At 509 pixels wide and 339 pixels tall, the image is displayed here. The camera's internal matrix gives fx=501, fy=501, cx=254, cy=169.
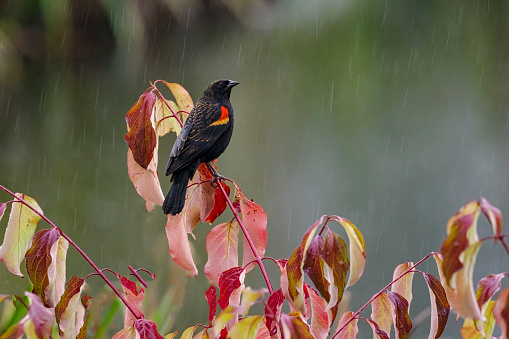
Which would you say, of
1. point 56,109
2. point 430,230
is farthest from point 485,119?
point 56,109

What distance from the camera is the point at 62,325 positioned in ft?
1.71

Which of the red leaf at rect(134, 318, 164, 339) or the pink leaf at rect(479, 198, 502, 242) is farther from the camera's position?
the red leaf at rect(134, 318, 164, 339)

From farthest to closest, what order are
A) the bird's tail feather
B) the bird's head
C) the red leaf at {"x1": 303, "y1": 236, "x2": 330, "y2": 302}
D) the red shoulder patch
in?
the bird's head, the red shoulder patch, the bird's tail feather, the red leaf at {"x1": 303, "y1": 236, "x2": 330, "y2": 302}

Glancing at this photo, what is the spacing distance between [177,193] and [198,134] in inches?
7.1

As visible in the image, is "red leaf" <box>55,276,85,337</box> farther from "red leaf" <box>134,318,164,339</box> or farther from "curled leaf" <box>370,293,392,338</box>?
"curled leaf" <box>370,293,392,338</box>

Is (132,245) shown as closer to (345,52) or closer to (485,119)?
(345,52)

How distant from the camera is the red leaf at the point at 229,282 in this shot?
0.54m

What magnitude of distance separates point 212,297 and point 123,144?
9.97 feet

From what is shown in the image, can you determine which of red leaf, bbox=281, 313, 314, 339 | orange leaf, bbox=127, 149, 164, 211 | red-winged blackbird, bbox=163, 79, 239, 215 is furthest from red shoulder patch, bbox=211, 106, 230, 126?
red leaf, bbox=281, 313, 314, 339

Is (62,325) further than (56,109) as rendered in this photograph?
No

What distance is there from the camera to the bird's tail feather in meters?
0.66

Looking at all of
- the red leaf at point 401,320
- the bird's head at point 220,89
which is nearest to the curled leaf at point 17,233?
the red leaf at point 401,320

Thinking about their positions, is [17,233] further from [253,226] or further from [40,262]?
[253,226]

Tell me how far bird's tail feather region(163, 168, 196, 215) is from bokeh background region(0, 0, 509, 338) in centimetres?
230
